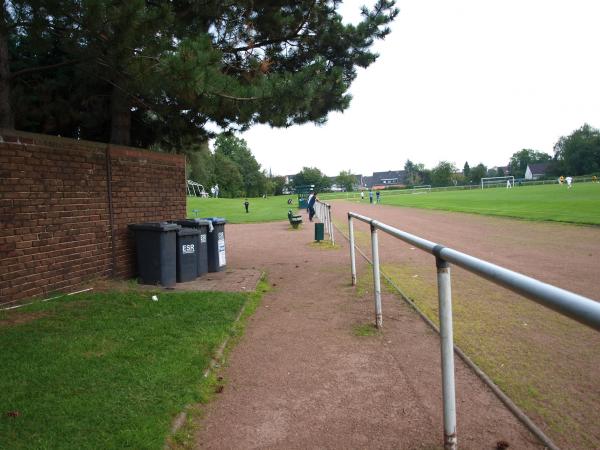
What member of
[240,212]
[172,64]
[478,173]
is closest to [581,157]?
[478,173]

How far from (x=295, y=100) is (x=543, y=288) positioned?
5.42 metres

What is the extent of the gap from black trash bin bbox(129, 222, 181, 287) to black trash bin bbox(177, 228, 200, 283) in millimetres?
111

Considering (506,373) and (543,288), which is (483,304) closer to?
(506,373)

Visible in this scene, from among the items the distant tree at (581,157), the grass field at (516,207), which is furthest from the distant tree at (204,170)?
the distant tree at (581,157)

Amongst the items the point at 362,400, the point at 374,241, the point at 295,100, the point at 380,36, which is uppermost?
the point at 380,36

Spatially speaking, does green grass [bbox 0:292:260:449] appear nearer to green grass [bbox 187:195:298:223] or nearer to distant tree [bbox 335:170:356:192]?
green grass [bbox 187:195:298:223]

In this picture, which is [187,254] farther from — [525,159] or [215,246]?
[525,159]

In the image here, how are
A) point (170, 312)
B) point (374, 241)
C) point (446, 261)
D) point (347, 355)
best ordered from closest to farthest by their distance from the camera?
point (446, 261) → point (347, 355) → point (374, 241) → point (170, 312)

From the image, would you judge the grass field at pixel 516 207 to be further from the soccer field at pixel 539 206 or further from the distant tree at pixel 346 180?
the distant tree at pixel 346 180

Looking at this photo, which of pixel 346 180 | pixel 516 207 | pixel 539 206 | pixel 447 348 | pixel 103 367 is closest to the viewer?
pixel 447 348

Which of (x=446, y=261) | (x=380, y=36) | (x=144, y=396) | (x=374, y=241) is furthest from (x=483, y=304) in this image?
(x=380, y=36)

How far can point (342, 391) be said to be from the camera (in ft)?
11.4

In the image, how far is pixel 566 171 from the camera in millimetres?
100875

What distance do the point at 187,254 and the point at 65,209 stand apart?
209cm
